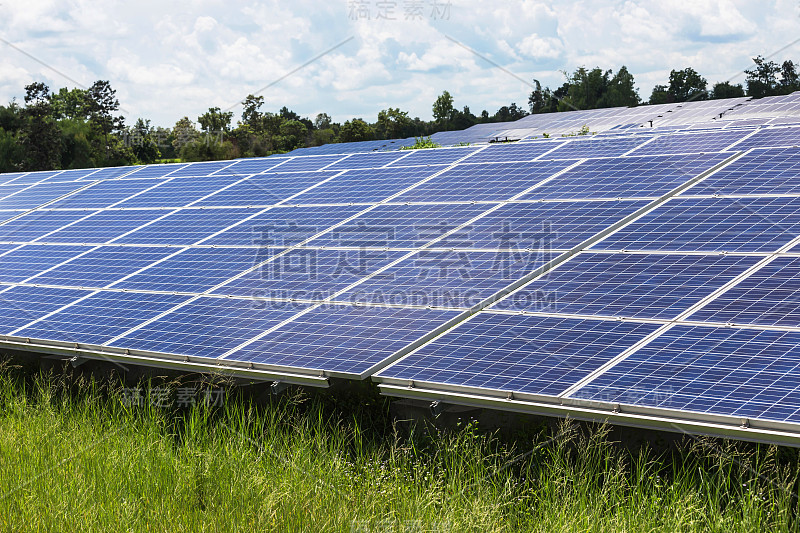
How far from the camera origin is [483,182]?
18.6 metres

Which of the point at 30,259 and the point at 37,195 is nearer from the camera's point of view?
the point at 30,259

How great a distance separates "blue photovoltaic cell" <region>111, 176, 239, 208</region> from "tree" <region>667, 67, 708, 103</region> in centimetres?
9427

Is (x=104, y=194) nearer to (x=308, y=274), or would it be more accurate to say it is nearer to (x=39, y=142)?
(x=308, y=274)

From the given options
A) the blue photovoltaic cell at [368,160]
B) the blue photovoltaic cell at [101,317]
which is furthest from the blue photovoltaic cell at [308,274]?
the blue photovoltaic cell at [368,160]

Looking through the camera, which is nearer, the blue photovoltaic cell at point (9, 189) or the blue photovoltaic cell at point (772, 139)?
the blue photovoltaic cell at point (772, 139)

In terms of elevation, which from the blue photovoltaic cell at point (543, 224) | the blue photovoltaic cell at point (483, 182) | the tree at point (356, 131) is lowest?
the blue photovoltaic cell at point (543, 224)

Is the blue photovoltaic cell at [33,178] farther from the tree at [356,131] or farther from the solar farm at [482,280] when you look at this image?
the tree at [356,131]

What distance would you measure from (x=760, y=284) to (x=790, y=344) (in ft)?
5.97

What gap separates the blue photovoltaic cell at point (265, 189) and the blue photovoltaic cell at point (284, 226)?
4.54 feet

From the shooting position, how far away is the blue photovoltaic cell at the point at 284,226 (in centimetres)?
1712

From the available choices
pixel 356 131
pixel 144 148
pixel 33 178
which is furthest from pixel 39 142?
pixel 33 178

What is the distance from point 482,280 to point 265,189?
10.3m

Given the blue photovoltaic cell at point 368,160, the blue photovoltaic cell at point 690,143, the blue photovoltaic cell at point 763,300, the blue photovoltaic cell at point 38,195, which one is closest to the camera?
the blue photovoltaic cell at point 763,300

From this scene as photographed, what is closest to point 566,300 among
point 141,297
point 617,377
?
point 617,377
